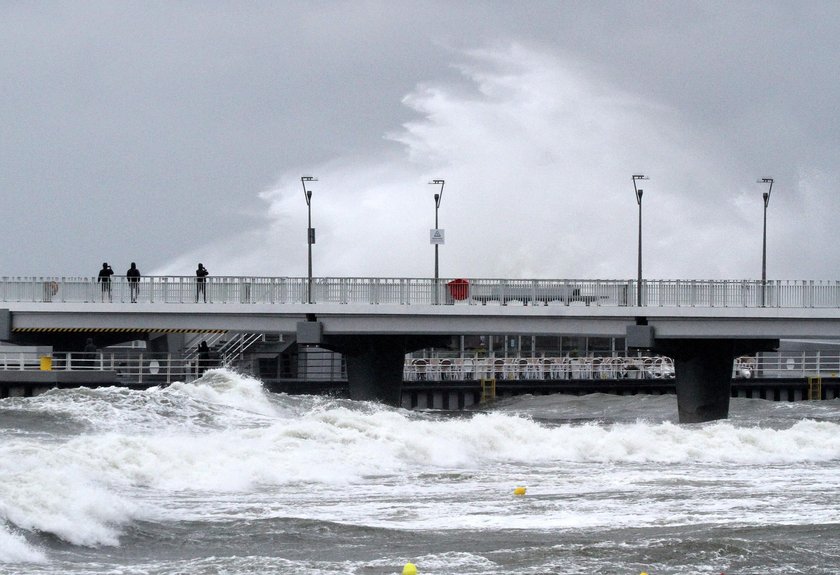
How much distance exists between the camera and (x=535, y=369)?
76812 millimetres

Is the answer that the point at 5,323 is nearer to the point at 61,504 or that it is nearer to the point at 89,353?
the point at 89,353

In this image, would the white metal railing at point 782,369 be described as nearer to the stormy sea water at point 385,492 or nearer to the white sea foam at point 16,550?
the stormy sea water at point 385,492

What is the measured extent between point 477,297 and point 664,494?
2541 centimetres

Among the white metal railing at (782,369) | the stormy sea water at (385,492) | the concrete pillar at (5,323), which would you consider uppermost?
the concrete pillar at (5,323)

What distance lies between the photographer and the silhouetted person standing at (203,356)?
6592 centimetres

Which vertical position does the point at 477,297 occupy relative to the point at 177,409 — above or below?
above

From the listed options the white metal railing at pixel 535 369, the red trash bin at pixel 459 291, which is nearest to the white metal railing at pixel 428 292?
the red trash bin at pixel 459 291

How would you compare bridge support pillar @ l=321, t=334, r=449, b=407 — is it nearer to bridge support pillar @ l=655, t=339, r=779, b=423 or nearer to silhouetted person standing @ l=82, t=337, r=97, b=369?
bridge support pillar @ l=655, t=339, r=779, b=423

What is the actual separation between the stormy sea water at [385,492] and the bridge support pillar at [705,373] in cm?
304

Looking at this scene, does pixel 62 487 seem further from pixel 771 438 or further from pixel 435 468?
pixel 771 438

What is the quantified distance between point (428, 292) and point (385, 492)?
25.4 meters

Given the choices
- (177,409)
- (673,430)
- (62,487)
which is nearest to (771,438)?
(673,430)

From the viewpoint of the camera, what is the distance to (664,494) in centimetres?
3200

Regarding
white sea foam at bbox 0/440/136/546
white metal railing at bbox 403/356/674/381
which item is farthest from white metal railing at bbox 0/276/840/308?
white sea foam at bbox 0/440/136/546
